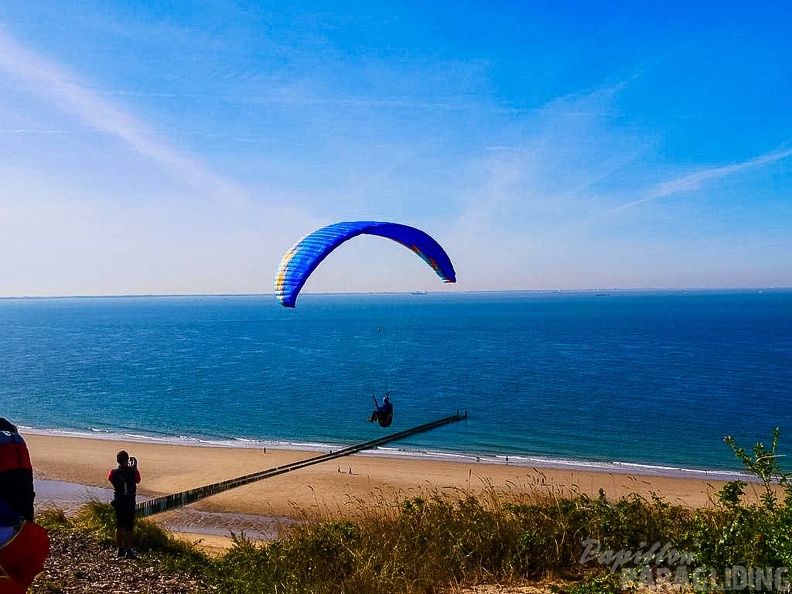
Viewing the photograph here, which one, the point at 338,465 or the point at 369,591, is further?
the point at 338,465

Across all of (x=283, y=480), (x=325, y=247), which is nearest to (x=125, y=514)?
(x=325, y=247)

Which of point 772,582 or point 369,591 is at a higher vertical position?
point 772,582

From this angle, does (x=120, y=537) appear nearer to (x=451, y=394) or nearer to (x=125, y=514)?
(x=125, y=514)

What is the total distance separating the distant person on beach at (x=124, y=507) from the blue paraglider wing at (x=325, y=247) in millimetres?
4321

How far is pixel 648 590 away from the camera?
5.30 metres

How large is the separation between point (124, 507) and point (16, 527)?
6854 millimetres

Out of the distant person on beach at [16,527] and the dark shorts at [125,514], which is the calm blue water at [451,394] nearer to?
the dark shorts at [125,514]

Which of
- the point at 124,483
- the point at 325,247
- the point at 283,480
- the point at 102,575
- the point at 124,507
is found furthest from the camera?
the point at 283,480

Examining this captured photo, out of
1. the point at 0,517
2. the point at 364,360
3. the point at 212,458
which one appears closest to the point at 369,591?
the point at 0,517

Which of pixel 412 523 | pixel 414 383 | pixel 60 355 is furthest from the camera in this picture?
pixel 60 355

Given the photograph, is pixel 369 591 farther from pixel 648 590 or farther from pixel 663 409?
pixel 663 409

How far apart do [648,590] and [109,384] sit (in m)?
48.8

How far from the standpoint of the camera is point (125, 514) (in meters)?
8.27

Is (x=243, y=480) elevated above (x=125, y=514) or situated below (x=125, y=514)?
below
